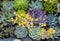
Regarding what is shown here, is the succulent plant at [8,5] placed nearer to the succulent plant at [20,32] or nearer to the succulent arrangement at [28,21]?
the succulent arrangement at [28,21]

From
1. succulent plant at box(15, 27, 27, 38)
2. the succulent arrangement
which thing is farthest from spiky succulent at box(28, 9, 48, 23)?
succulent plant at box(15, 27, 27, 38)

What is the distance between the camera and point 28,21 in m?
1.07

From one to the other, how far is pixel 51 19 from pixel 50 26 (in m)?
0.04

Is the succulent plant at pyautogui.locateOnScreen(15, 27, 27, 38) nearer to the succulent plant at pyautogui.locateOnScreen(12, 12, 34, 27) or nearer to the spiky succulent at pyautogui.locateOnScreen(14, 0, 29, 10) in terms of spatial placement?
the succulent plant at pyautogui.locateOnScreen(12, 12, 34, 27)

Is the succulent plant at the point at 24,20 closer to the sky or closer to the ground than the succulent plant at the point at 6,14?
closer to the ground

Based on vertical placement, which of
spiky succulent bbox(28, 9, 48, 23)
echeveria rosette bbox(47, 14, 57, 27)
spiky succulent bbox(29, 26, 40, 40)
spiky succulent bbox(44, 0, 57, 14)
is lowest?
spiky succulent bbox(29, 26, 40, 40)

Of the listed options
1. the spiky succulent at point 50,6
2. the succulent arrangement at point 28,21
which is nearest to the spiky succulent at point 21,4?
the succulent arrangement at point 28,21

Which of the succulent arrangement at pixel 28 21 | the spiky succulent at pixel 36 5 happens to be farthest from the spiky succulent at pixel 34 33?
the spiky succulent at pixel 36 5

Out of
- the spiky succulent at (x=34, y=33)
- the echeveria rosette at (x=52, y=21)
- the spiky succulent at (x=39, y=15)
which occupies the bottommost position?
the spiky succulent at (x=34, y=33)

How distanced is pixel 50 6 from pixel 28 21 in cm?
16

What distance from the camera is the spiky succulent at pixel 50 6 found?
108 centimetres

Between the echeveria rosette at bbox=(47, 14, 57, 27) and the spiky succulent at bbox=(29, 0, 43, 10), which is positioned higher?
the spiky succulent at bbox=(29, 0, 43, 10)

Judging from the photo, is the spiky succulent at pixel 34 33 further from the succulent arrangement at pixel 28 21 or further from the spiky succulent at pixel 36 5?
the spiky succulent at pixel 36 5

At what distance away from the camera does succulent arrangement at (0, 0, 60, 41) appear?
1.06 m
